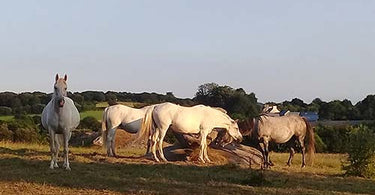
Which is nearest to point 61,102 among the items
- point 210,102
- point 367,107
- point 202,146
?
point 202,146

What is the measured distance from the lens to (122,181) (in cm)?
1138

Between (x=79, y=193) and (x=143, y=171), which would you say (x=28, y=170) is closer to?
(x=143, y=171)

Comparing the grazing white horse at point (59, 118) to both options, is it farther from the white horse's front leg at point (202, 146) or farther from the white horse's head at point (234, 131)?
the white horse's head at point (234, 131)

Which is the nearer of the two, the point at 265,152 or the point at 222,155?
the point at 265,152

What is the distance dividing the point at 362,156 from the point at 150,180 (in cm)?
734

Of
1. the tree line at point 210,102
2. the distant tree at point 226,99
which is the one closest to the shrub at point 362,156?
the tree line at point 210,102

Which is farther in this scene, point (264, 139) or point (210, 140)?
point (210, 140)

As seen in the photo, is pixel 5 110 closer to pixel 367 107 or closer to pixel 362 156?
pixel 367 107

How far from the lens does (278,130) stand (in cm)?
1855

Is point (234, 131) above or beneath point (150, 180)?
above

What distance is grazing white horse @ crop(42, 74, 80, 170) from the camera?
43.7ft

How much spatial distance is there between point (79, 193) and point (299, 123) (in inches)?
440

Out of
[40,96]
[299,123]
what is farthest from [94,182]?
[40,96]

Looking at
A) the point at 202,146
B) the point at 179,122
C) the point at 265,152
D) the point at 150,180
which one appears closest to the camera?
the point at 150,180
